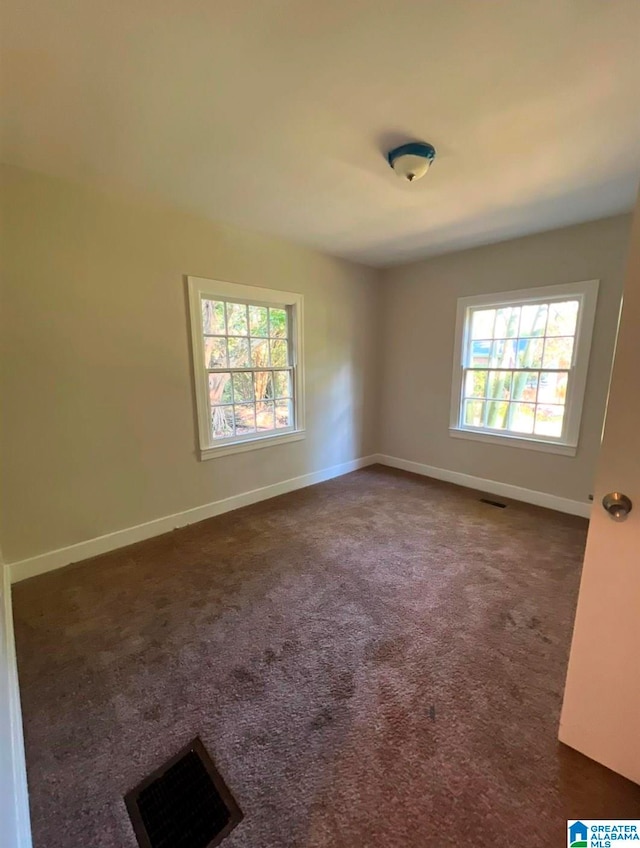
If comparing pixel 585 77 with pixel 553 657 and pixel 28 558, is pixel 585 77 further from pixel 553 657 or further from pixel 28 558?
pixel 28 558

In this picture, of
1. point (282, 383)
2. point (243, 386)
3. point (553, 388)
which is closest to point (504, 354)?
Answer: point (553, 388)

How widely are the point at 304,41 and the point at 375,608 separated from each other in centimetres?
258

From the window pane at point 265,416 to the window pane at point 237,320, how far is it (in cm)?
71

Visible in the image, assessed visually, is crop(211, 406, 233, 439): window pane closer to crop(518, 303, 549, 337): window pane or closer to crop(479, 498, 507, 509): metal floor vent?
crop(479, 498, 507, 509): metal floor vent

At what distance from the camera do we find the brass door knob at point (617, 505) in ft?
3.65

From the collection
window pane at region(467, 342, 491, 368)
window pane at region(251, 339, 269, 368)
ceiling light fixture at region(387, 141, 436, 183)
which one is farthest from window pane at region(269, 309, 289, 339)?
window pane at region(467, 342, 491, 368)

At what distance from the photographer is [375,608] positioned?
208 cm

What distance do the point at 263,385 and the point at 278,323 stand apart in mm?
648

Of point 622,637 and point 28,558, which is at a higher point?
point 622,637

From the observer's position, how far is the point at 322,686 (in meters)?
1.58

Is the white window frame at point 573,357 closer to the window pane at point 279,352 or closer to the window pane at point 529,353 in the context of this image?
the window pane at point 529,353

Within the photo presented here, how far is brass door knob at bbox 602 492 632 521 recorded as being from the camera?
Result: 1.11 metres

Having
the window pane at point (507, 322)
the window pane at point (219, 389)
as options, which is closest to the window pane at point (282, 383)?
the window pane at point (219, 389)

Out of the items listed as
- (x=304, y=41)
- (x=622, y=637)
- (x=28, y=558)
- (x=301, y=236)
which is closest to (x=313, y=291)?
(x=301, y=236)
